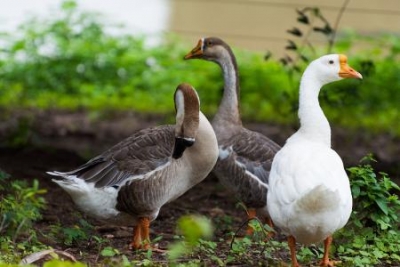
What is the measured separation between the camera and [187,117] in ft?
21.0

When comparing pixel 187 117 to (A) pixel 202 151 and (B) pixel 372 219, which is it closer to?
(A) pixel 202 151

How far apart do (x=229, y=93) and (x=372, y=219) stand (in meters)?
2.37

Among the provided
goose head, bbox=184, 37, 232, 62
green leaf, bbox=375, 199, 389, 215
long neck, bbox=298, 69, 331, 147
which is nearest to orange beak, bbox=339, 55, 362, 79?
long neck, bbox=298, 69, 331, 147

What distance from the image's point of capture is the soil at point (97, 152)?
6.96 metres

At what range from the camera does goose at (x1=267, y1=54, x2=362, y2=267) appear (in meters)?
5.18

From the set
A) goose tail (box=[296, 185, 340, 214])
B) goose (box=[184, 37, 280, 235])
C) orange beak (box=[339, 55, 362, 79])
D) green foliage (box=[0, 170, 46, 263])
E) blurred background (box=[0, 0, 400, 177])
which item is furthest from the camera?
blurred background (box=[0, 0, 400, 177])

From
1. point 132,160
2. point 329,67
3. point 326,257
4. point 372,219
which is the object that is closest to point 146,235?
point 132,160

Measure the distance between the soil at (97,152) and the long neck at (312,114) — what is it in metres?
0.82

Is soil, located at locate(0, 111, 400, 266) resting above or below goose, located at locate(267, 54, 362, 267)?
below

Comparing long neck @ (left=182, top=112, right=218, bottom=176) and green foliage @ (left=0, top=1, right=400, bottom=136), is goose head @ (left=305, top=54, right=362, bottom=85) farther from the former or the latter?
green foliage @ (left=0, top=1, right=400, bottom=136)

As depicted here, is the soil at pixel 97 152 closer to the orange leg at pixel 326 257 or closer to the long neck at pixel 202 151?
the orange leg at pixel 326 257

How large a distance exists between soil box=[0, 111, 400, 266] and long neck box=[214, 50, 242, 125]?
0.82 metres

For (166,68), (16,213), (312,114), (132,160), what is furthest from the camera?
(166,68)

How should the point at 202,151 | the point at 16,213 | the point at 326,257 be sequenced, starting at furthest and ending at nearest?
the point at 202,151 < the point at 16,213 < the point at 326,257
